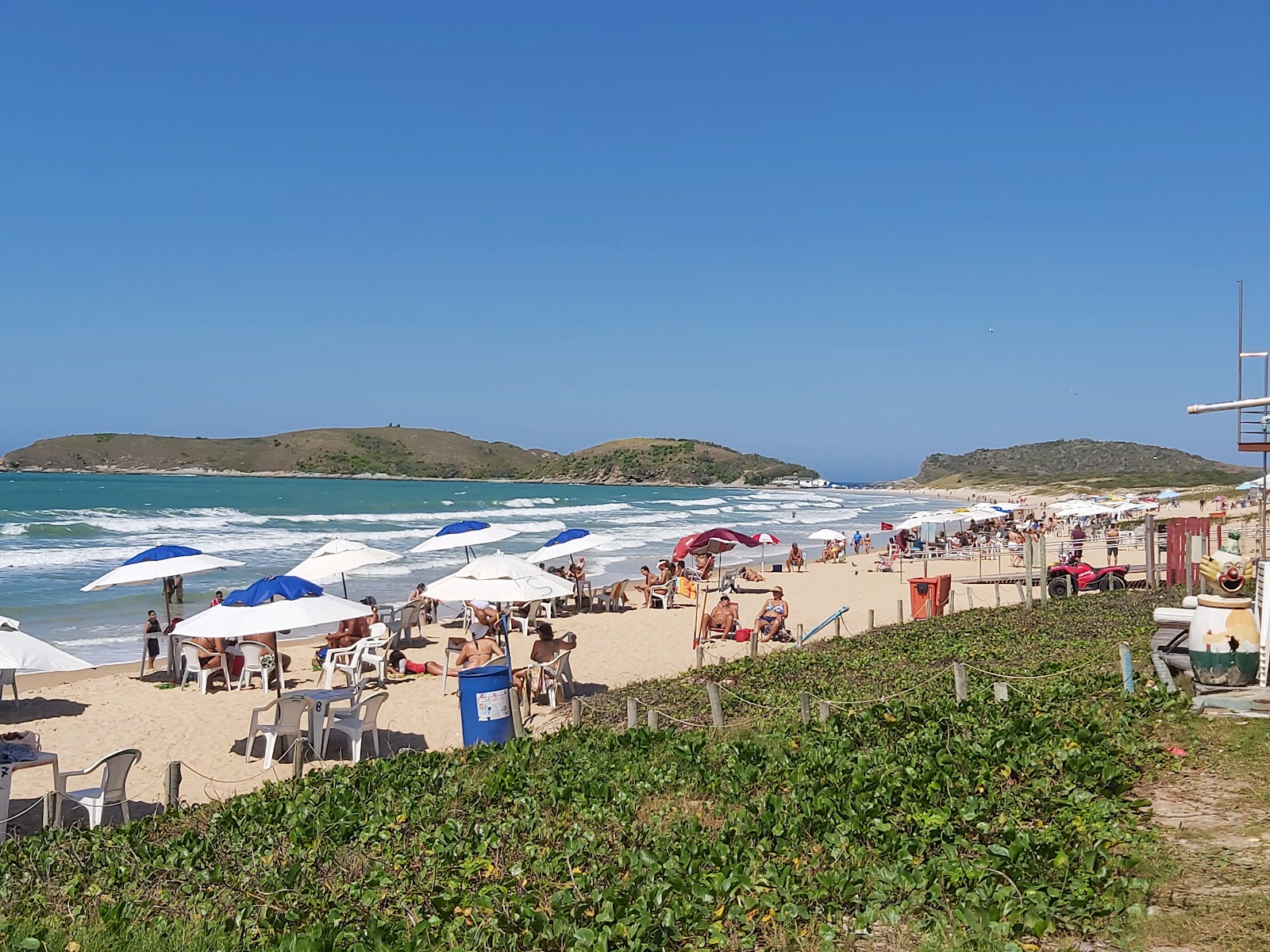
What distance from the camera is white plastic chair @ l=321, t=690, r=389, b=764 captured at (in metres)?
10.1

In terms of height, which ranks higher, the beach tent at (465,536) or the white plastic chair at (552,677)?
the beach tent at (465,536)

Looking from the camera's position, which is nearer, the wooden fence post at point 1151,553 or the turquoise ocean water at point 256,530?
the wooden fence post at point 1151,553

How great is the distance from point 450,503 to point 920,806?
8227 cm

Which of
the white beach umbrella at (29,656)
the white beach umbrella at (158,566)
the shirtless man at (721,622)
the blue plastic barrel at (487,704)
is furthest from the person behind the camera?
the shirtless man at (721,622)

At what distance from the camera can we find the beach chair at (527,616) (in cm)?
1840

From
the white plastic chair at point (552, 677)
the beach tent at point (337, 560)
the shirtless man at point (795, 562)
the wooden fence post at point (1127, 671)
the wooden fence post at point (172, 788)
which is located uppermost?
the beach tent at point (337, 560)

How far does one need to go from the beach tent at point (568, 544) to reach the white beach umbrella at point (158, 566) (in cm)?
673

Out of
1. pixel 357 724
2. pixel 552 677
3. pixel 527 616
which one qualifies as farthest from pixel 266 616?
pixel 527 616

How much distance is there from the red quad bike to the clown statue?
1154 centimetres

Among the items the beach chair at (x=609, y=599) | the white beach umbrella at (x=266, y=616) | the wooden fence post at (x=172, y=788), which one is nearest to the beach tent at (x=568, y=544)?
the beach chair at (x=609, y=599)

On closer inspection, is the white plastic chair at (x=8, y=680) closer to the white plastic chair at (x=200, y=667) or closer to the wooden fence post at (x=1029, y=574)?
the white plastic chair at (x=200, y=667)

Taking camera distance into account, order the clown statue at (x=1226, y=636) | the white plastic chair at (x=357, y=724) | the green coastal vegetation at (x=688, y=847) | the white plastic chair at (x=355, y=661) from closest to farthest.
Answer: the green coastal vegetation at (x=688, y=847) < the clown statue at (x=1226, y=636) < the white plastic chair at (x=357, y=724) < the white plastic chair at (x=355, y=661)

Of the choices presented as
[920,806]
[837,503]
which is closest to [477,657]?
[920,806]

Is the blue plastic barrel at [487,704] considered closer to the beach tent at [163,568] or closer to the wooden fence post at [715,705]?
the wooden fence post at [715,705]
